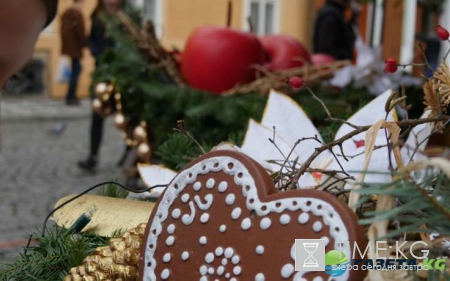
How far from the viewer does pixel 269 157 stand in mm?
1063

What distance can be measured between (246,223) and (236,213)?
0.7 inches

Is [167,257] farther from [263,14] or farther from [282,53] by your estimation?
[263,14]

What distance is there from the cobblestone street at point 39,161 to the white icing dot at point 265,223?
1.27 m

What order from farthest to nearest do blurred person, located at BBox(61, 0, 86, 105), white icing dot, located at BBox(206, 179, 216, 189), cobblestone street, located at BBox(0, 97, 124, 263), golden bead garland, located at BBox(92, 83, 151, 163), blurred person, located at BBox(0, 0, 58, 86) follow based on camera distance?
blurred person, located at BBox(61, 0, 86, 105), cobblestone street, located at BBox(0, 97, 124, 263), golden bead garland, located at BBox(92, 83, 151, 163), blurred person, located at BBox(0, 0, 58, 86), white icing dot, located at BBox(206, 179, 216, 189)

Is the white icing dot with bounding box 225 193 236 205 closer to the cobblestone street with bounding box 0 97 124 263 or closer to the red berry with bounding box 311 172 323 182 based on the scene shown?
the red berry with bounding box 311 172 323 182

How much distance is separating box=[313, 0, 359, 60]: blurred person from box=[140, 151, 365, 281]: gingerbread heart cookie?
145 inches

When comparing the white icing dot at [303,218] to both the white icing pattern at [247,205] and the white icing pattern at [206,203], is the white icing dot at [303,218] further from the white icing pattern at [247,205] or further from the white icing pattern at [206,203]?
the white icing pattern at [206,203]

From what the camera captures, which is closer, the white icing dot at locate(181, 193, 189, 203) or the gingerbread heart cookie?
the gingerbread heart cookie

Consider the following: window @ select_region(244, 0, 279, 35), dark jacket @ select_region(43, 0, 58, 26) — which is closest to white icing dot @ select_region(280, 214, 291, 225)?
dark jacket @ select_region(43, 0, 58, 26)

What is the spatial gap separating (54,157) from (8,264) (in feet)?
17.6

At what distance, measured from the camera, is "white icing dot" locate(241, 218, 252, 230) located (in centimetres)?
69

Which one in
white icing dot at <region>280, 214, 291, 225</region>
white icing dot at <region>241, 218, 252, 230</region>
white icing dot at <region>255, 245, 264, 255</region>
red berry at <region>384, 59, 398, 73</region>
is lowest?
white icing dot at <region>255, 245, 264, 255</region>

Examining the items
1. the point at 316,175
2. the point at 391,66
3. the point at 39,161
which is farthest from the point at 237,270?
the point at 39,161

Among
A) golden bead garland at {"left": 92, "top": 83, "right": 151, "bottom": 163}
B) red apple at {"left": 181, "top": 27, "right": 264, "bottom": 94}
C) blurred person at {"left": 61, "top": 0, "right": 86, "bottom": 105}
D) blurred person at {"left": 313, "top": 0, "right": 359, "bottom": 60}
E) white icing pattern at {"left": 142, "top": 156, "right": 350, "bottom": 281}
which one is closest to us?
white icing pattern at {"left": 142, "top": 156, "right": 350, "bottom": 281}
